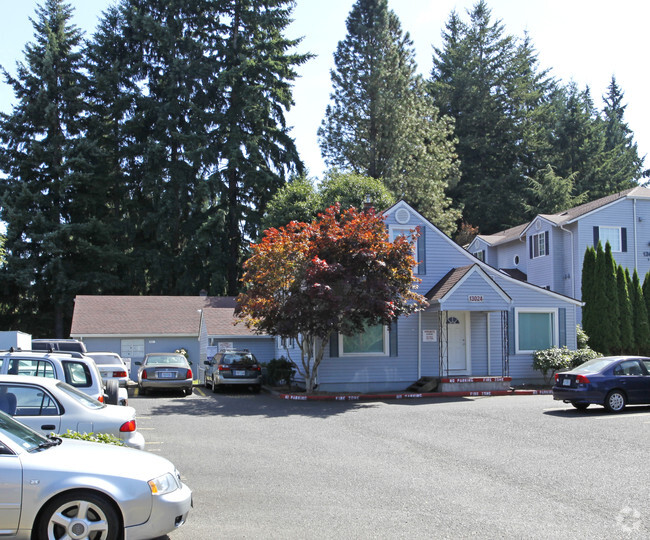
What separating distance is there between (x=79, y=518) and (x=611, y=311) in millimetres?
29934

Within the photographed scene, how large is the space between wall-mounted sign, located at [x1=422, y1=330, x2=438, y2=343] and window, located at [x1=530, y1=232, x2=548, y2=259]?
15522 millimetres

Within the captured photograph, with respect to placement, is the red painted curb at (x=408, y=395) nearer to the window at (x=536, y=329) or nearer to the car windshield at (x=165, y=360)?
the window at (x=536, y=329)

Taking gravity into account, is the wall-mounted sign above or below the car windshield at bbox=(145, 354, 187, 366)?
above

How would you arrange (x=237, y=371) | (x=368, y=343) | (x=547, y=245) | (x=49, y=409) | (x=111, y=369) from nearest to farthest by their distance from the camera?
1. (x=49, y=409)
2. (x=111, y=369)
3. (x=368, y=343)
4. (x=237, y=371)
5. (x=547, y=245)

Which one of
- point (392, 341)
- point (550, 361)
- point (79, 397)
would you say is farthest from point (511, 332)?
point (79, 397)

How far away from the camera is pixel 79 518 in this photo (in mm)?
5730

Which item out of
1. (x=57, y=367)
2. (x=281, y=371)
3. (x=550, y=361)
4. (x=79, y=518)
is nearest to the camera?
(x=79, y=518)

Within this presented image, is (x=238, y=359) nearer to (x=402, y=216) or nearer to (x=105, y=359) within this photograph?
(x=105, y=359)

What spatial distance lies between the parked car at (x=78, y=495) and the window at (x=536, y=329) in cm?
2104

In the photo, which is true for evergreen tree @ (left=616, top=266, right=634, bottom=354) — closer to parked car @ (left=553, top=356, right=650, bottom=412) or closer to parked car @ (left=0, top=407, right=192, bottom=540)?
parked car @ (left=553, top=356, right=650, bottom=412)

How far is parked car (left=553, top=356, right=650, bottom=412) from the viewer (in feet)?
54.2

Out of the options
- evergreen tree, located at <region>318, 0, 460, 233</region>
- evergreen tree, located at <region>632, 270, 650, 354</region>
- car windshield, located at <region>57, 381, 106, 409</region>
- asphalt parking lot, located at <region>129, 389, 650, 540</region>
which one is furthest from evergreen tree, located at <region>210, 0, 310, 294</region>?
→ car windshield, located at <region>57, 381, 106, 409</region>

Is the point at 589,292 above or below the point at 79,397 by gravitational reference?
above

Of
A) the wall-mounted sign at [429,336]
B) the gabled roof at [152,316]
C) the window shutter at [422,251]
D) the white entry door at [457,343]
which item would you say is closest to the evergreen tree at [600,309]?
the white entry door at [457,343]
